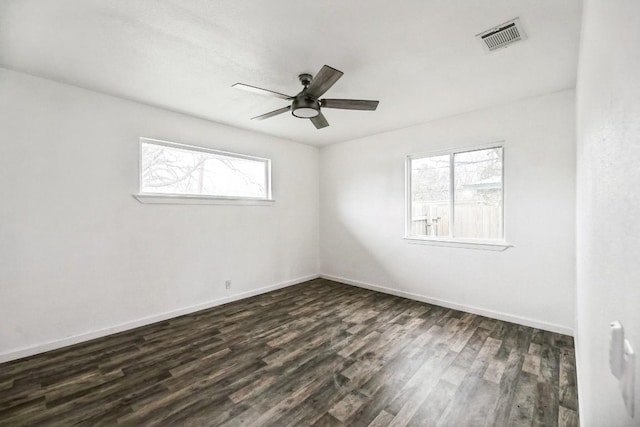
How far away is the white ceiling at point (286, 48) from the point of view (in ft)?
5.73

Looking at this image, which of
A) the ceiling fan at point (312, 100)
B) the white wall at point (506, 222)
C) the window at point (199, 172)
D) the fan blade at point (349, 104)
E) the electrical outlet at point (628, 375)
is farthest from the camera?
the window at point (199, 172)

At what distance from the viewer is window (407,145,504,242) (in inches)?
134

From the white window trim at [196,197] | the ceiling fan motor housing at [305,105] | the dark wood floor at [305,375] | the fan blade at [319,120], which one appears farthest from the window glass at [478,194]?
the white window trim at [196,197]

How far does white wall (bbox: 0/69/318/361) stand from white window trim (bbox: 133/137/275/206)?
0.20ft

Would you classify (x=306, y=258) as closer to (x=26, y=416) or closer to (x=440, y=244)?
(x=440, y=244)

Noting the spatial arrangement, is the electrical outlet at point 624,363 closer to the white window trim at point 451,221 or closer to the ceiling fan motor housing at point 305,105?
the ceiling fan motor housing at point 305,105

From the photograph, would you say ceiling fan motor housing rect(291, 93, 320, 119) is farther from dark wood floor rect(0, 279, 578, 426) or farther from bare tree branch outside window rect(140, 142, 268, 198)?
dark wood floor rect(0, 279, 578, 426)

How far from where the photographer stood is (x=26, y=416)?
182 centimetres

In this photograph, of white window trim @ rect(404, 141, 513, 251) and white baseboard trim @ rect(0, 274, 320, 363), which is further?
white window trim @ rect(404, 141, 513, 251)

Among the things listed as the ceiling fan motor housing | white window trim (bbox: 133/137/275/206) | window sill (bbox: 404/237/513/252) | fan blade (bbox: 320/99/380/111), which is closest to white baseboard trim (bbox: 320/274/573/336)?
window sill (bbox: 404/237/513/252)

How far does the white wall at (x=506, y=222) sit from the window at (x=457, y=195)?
139 mm

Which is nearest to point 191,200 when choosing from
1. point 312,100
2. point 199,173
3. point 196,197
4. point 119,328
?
point 196,197

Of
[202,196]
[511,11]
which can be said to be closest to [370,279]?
[202,196]

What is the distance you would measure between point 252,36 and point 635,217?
2.26m
